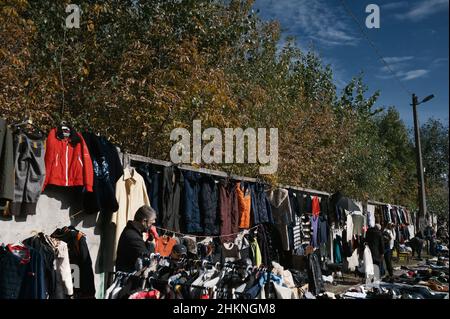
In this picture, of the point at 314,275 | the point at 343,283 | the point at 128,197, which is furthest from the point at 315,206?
the point at 128,197

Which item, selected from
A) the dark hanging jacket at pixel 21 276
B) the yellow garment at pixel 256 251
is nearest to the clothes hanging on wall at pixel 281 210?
the yellow garment at pixel 256 251

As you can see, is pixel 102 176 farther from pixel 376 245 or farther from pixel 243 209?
pixel 376 245

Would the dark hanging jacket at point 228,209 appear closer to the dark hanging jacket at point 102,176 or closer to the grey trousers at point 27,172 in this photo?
the dark hanging jacket at point 102,176

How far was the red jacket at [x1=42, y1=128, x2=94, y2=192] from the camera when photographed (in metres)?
4.96

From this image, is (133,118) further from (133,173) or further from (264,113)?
(264,113)

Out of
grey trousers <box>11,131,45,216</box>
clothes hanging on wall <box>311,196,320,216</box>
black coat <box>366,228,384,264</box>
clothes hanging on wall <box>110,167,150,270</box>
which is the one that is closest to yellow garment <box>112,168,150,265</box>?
clothes hanging on wall <box>110,167,150,270</box>

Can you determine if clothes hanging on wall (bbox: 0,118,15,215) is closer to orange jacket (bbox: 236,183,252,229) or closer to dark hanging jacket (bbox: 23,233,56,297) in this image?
dark hanging jacket (bbox: 23,233,56,297)

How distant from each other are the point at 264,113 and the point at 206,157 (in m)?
3.12

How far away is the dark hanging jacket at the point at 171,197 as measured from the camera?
641cm

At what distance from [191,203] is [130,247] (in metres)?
1.97

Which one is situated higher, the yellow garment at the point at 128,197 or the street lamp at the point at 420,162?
the street lamp at the point at 420,162

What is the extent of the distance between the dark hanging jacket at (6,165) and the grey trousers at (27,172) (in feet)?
0.35

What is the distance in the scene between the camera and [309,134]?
43.5 feet
